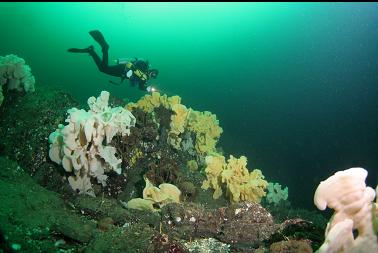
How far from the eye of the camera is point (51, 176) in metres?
6.07

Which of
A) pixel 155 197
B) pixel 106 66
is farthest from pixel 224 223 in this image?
pixel 106 66

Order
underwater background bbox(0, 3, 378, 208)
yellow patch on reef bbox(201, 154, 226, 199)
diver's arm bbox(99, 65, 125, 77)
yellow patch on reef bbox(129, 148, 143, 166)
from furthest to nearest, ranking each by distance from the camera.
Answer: underwater background bbox(0, 3, 378, 208), diver's arm bbox(99, 65, 125, 77), yellow patch on reef bbox(201, 154, 226, 199), yellow patch on reef bbox(129, 148, 143, 166)

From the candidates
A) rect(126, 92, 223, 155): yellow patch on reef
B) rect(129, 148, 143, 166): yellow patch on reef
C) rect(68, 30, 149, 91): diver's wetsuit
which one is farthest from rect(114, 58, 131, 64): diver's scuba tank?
rect(129, 148, 143, 166): yellow patch on reef

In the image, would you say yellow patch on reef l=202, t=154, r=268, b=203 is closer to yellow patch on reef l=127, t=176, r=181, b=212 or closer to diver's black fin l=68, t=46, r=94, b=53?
yellow patch on reef l=127, t=176, r=181, b=212

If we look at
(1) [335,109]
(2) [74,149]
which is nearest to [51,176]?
(2) [74,149]

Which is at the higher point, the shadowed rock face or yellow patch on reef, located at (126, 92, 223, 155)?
yellow patch on reef, located at (126, 92, 223, 155)

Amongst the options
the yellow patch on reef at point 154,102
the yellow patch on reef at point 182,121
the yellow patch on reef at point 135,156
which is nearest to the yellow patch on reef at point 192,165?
the yellow patch on reef at point 182,121

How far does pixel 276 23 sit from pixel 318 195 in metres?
106

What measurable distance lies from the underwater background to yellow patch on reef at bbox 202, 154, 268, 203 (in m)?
4.78

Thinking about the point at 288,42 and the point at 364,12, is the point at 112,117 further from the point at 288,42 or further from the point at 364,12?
the point at 288,42

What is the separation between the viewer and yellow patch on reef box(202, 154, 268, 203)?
6.71 m

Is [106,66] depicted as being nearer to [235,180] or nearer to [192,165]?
[192,165]

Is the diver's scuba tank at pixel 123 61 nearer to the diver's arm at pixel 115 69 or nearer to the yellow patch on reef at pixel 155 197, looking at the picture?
the diver's arm at pixel 115 69

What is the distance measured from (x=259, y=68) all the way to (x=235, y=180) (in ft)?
278
